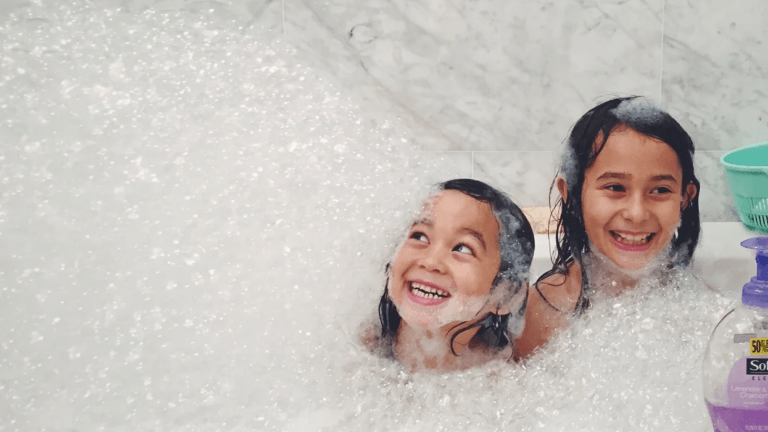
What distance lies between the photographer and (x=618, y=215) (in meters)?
0.86

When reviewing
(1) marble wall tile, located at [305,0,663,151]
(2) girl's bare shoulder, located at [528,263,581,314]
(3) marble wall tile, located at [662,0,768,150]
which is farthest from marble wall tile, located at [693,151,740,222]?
(2) girl's bare shoulder, located at [528,263,581,314]

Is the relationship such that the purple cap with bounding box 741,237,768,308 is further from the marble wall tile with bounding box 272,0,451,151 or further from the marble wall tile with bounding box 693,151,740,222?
the marble wall tile with bounding box 272,0,451,151

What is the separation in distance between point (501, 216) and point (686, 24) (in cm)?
51

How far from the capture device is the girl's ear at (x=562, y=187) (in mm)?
922

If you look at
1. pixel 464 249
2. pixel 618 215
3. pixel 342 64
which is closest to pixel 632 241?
pixel 618 215

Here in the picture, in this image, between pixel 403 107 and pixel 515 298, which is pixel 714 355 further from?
pixel 403 107

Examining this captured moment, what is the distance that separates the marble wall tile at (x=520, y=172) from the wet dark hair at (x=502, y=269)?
107 millimetres

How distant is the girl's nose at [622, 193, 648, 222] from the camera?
0.85 m

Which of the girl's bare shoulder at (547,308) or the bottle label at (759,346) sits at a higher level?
the bottle label at (759,346)

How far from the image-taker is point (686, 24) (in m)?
1.02

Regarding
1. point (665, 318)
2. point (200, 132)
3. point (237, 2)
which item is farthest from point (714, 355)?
point (237, 2)

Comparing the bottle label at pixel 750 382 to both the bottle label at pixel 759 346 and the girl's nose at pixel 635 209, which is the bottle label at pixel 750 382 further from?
the girl's nose at pixel 635 209

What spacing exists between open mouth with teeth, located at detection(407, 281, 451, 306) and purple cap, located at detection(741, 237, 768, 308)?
363mm

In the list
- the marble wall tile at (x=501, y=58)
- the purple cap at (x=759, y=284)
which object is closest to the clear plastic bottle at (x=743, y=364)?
the purple cap at (x=759, y=284)
